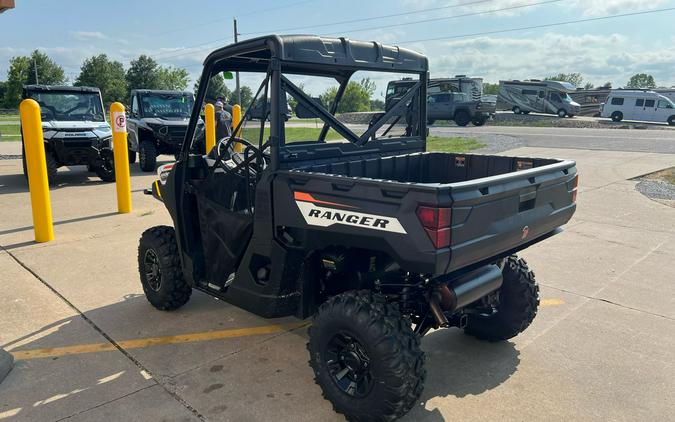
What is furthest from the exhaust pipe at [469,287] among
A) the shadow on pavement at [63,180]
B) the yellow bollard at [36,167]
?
the shadow on pavement at [63,180]

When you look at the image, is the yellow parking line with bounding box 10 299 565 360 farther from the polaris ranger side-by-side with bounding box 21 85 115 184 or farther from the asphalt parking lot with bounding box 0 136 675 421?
the polaris ranger side-by-side with bounding box 21 85 115 184

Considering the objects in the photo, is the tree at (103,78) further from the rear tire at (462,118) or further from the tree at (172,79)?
the rear tire at (462,118)

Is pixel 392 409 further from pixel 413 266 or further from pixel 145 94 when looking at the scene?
pixel 145 94

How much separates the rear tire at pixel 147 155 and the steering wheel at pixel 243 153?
9310 mm

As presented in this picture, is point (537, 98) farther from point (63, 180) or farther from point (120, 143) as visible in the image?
point (120, 143)

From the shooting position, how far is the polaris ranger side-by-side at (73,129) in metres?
9.85

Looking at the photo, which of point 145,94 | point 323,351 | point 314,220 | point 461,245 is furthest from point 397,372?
point 145,94

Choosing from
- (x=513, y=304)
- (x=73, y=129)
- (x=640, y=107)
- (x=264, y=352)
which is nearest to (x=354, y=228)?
(x=264, y=352)

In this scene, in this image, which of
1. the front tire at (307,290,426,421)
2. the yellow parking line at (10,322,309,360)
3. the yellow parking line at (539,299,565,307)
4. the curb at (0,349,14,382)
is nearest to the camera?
the front tire at (307,290,426,421)

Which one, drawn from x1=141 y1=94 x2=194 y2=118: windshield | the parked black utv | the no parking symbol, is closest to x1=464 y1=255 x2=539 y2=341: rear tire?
the no parking symbol

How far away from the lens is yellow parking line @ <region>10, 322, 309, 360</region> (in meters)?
3.59

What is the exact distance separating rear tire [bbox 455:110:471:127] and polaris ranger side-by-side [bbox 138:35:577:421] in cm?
2556

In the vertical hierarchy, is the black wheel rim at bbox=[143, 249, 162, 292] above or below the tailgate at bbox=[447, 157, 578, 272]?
below

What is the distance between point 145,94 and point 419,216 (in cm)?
1222
